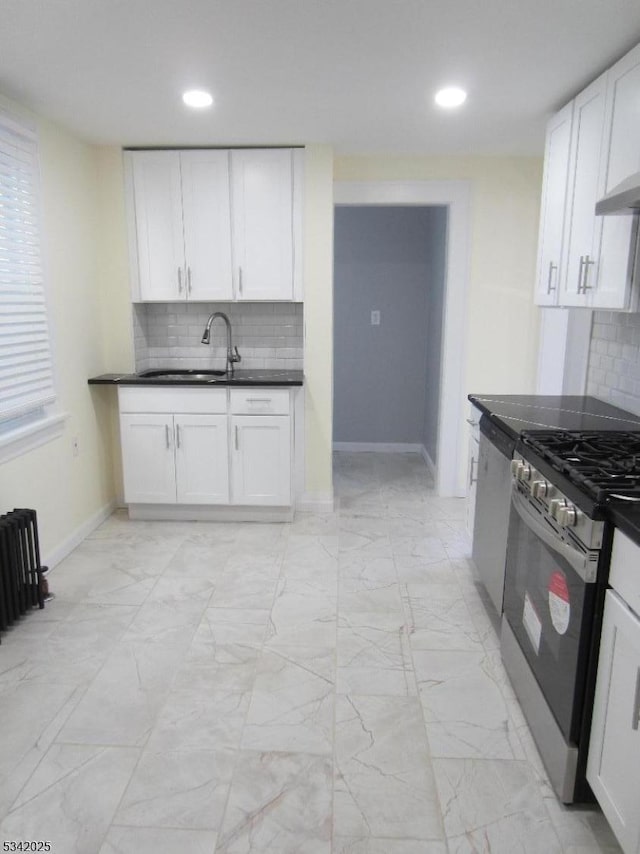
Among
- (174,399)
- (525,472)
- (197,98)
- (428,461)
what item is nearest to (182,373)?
(174,399)

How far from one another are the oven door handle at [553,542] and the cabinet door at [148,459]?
7.47 ft

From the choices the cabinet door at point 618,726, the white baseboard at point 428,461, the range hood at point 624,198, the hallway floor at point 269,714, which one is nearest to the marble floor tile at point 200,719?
the hallway floor at point 269,714

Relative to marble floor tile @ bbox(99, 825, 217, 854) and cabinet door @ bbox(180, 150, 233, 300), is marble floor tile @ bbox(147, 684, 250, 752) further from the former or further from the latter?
cabinet door @ bbox(180, 150, 233, 300)

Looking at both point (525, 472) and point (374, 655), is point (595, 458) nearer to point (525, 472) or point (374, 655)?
point (525, 472)

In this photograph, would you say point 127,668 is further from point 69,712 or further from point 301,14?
point 301,14

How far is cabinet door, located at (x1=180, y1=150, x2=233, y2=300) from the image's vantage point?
3.78 meters

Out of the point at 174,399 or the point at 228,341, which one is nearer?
the point at 174,399

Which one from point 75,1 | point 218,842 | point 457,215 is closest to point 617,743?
point 218,842

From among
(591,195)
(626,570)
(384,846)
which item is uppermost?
(591,195)

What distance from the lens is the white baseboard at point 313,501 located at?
13.7 ft

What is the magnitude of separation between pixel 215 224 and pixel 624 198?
102 inches

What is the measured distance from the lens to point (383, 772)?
73.2 inches

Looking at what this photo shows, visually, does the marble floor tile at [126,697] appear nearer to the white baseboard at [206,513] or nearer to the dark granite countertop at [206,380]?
the white baseboard at [206,513]

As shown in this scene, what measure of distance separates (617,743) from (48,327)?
3082 millimetres
